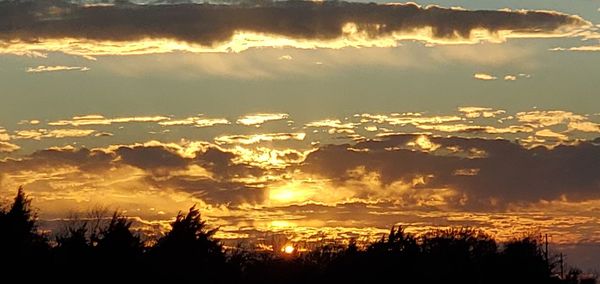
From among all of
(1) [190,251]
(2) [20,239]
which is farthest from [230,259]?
(2) [20,239]

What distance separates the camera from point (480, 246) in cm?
9788

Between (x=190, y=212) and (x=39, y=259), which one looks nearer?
(x=39, y=259)

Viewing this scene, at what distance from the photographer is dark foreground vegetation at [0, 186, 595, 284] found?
2133 inches

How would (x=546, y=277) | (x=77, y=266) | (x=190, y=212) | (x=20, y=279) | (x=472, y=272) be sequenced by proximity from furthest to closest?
(x=546, y=277) → (x=472, y=272) → (x=190, y=212) → (x=77, y=266) → (x=20, y=279)

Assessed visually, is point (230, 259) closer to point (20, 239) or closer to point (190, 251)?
point (190, 251)

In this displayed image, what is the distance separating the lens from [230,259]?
245 ft

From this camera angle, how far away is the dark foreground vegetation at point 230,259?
2133 inches

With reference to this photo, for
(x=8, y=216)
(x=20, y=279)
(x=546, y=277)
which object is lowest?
(x=20, y=279)

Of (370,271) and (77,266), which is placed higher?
(370,271)

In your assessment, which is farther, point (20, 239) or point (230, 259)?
point (230, 259)

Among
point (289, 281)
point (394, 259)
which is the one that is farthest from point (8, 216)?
point (394, 259)

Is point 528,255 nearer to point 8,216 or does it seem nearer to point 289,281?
point 289,281

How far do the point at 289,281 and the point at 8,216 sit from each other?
878 inches

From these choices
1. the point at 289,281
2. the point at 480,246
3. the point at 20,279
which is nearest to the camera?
the point at 20,279
